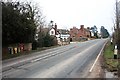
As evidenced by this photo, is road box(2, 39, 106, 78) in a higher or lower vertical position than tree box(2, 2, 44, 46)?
lower

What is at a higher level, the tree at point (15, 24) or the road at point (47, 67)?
the tree at point (15, 24)

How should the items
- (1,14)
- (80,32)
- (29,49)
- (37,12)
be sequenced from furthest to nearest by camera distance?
(80,32) < (37,12) < (29,49) < (1,14)

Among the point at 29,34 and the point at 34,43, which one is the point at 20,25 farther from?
the point at 34,43

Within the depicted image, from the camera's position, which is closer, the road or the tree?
the road

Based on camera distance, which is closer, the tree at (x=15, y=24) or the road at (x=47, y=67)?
the road at (x=47, y=67)

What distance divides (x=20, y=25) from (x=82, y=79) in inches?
1004

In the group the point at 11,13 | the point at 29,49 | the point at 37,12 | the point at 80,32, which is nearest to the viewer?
the point at 11,13

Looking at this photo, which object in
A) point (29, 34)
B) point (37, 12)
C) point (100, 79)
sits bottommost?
point (100, 79)

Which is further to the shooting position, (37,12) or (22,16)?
(37,12)

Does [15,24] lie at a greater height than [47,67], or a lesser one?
greater

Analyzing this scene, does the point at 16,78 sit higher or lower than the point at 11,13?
lower

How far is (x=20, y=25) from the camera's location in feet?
133

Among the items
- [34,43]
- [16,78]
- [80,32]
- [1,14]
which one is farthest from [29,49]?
[80,32]

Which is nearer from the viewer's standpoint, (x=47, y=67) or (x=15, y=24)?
(x=47, y=67)
